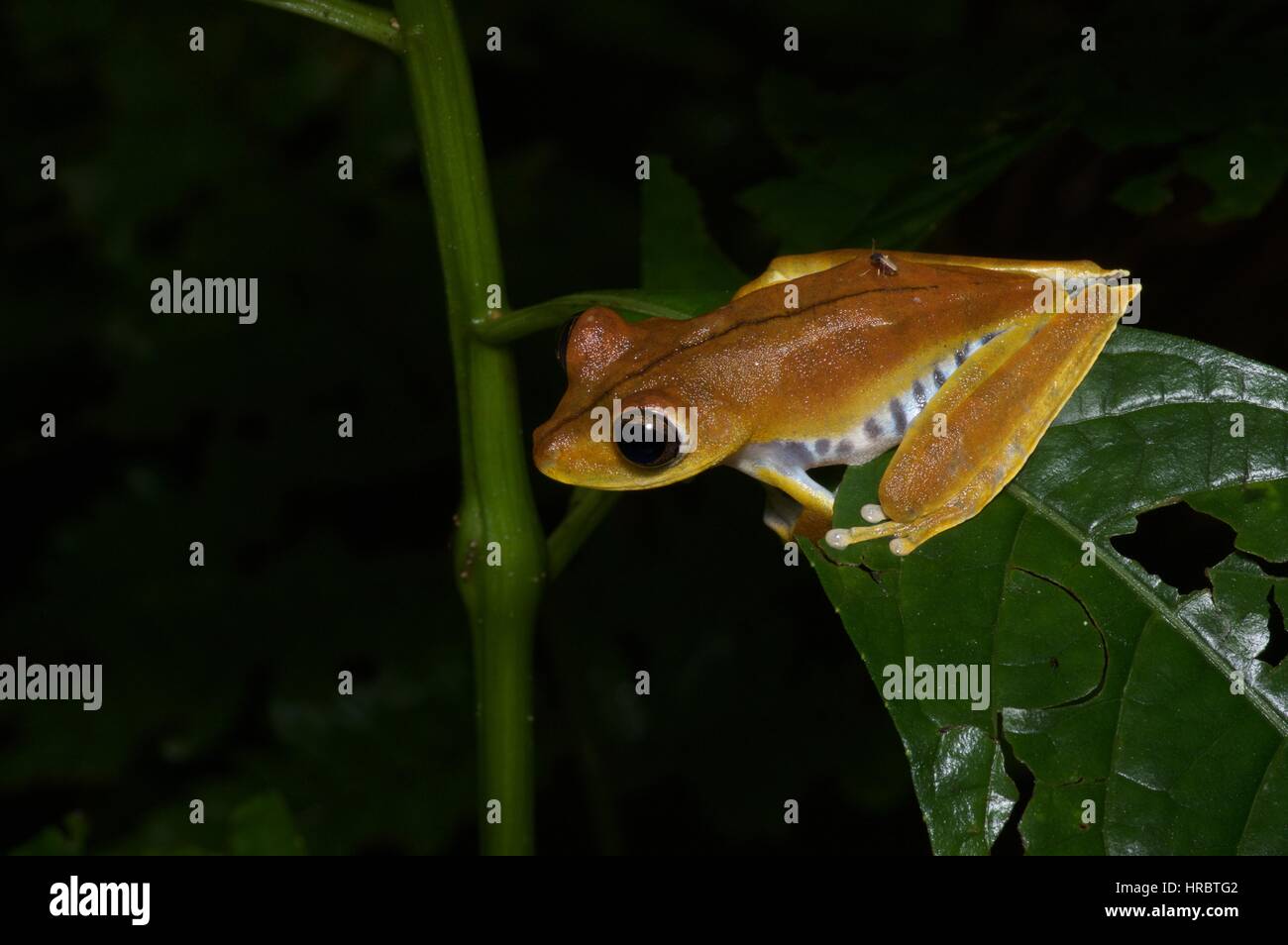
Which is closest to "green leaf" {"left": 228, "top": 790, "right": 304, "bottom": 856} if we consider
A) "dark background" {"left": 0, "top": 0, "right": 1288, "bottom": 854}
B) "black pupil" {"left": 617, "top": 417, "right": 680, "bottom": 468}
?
"dark background" {"left": 0, "top": 0, "right": 1288, "bottom": 854}

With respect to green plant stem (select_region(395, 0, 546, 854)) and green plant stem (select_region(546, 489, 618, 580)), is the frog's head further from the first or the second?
green plant stem (select_region(395, 0, 546, 854))

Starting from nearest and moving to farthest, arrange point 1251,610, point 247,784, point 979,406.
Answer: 1. point 1251,610
2. point 979,406
3. point 247,784

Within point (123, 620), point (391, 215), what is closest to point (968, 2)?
point (391, 215)

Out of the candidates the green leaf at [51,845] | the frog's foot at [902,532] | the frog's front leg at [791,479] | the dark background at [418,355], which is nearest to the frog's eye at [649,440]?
the frog's front leg at [791,479]

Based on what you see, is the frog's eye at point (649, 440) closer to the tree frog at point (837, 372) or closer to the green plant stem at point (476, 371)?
the tree frog at point (837, 372)

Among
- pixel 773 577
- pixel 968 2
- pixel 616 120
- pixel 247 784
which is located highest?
pixel 968 2

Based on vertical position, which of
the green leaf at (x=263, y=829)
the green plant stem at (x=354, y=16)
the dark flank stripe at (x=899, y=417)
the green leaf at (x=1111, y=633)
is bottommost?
the green leaf at (x=263, y=829)

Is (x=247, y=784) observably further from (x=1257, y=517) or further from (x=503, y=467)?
(x=1257, y=517)
